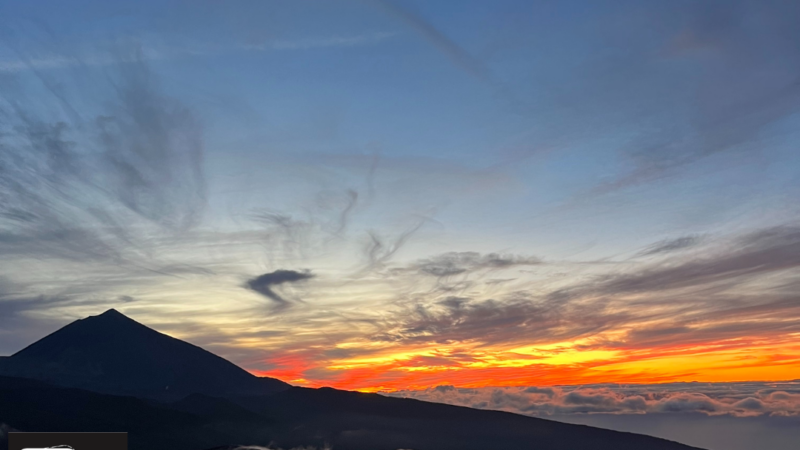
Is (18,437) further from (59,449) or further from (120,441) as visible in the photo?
(59,449)

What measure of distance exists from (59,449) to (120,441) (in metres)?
67.0

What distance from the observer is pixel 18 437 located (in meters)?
130

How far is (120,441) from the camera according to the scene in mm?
121000

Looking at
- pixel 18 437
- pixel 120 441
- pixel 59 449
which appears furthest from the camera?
pixel 18 437

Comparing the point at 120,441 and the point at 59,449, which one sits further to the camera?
the point at 120,441

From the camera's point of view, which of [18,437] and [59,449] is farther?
[18,437]

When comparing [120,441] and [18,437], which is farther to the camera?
[18,437]

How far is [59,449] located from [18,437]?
8807cm

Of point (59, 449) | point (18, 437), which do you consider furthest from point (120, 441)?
point (59, 449)

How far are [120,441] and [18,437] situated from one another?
2909cm

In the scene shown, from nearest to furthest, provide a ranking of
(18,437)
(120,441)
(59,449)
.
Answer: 1. (59,449)
2. (120,441)
3. (18,437)
